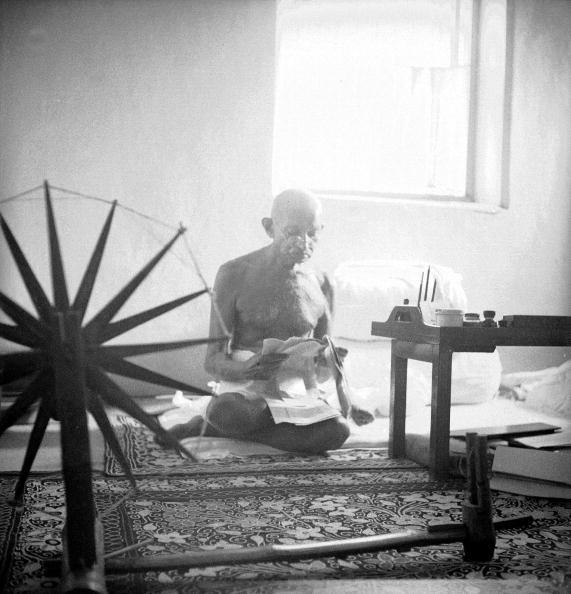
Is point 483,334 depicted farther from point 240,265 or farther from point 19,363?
point 19,363

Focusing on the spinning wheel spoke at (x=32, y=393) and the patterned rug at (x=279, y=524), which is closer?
the spinning wheel spoke at (x=32, y=393)

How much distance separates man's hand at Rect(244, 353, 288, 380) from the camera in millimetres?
2664

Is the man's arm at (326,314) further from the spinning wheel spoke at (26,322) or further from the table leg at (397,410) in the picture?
the spinning wheel spoke at (26,322)

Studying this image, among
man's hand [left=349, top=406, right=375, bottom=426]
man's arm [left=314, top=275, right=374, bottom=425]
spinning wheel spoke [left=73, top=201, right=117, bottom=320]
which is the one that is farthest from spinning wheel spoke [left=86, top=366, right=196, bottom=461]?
man's hand [left=349, top=406, right=375, bottom=426]

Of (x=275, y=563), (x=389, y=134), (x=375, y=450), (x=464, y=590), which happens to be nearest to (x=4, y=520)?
(x=275, y=563)

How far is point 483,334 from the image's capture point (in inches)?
93.1

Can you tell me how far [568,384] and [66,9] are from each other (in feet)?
11.3

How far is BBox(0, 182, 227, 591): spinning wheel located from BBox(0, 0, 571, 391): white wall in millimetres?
2582

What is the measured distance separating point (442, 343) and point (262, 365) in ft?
2.32

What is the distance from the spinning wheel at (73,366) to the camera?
1.16 metres

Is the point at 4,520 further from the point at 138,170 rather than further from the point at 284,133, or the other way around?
the point at 284,133

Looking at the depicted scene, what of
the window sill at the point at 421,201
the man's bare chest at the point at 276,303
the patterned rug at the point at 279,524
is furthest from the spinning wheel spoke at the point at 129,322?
the window sill at the point at 421,201

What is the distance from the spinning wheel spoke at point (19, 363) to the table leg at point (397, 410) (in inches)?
67.5

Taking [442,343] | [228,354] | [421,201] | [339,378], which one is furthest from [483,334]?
[421,201]
